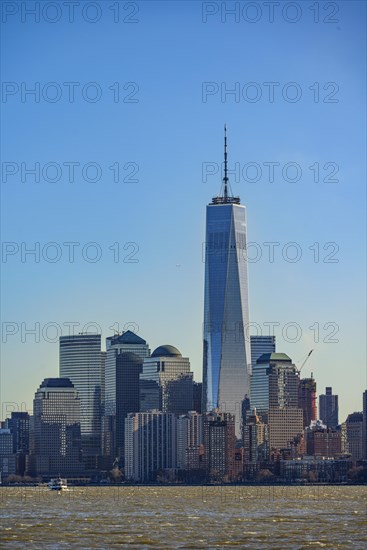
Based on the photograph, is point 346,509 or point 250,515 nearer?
point 250,515

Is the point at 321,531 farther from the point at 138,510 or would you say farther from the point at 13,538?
the point at 138,510

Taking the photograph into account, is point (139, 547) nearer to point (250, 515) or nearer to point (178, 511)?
point (250, 515)

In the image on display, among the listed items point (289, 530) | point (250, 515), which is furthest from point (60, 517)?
point (289, 530)

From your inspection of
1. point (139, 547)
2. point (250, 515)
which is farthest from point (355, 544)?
point (250, 515)

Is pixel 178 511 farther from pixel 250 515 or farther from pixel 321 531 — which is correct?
pixel 321 531

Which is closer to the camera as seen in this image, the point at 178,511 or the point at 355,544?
the point at 355,544

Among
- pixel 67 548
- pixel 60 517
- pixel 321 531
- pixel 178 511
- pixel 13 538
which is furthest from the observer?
pixel 178 511

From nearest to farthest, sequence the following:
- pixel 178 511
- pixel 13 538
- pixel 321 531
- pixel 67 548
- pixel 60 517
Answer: pixel 67 548 → pixel 13 538 → pixel 321 531 → pixel 60 517 → pixel 178 511

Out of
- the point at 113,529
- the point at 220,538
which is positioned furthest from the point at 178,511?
the point at 220,538
